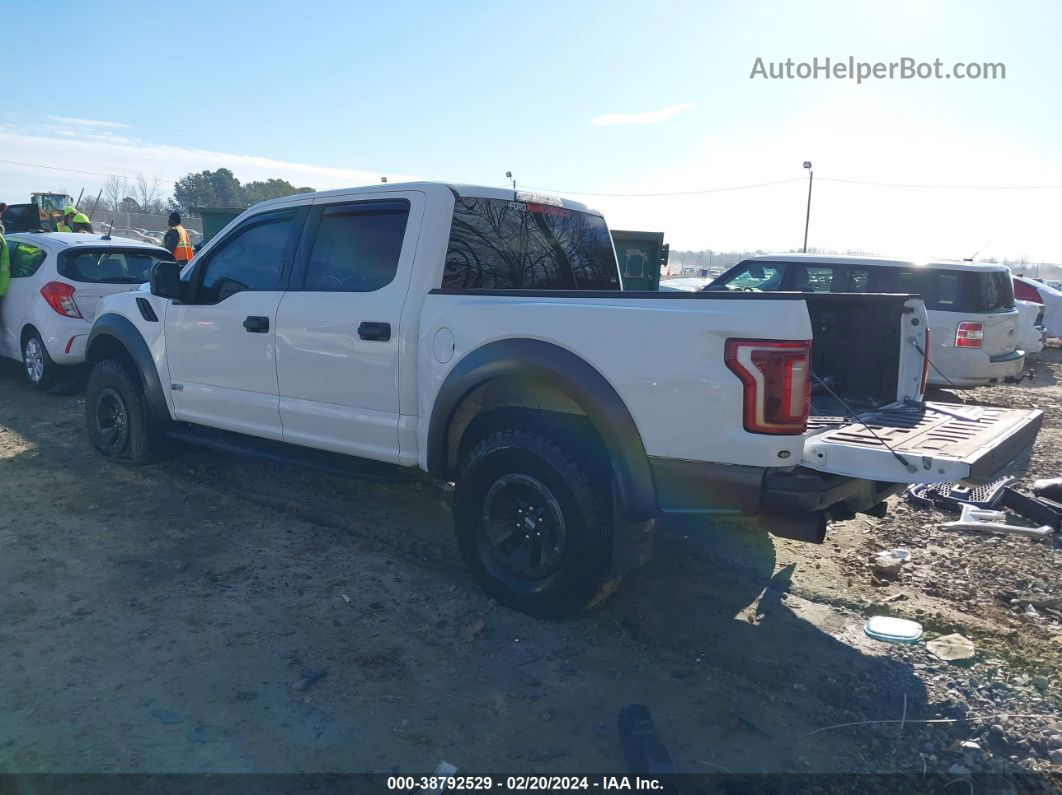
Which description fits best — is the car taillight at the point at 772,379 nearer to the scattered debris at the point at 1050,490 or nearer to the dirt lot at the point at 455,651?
the dirt lot at the point at 455,651

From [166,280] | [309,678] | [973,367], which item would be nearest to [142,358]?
[166,280]

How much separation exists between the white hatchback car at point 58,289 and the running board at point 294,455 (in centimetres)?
327

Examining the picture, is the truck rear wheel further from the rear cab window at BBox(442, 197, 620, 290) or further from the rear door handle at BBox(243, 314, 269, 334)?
the rear door handle at BBox(243, 314, 269, 334)

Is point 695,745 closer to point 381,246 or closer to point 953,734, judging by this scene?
point 953,734

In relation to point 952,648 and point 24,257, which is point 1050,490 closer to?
point 952,648

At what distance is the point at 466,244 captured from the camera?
4.40 m

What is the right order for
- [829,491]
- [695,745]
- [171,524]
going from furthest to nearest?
[171,524]
[829,491]
[695,745]

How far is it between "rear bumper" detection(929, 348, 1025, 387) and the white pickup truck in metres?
4.82

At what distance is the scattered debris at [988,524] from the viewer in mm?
4988

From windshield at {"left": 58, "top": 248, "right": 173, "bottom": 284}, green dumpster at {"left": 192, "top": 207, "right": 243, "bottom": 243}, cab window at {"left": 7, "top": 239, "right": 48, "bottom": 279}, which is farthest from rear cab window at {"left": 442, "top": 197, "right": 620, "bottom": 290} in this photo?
green dumpster at {"left": 192, "top": 207, "right": 243, "bottom": 243}

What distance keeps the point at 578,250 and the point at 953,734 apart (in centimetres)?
327

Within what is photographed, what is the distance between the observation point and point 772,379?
3102 millimetres

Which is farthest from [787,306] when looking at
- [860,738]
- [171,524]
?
[171,524]

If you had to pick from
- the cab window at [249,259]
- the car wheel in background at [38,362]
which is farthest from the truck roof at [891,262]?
the car wheel in background at [38,362]
